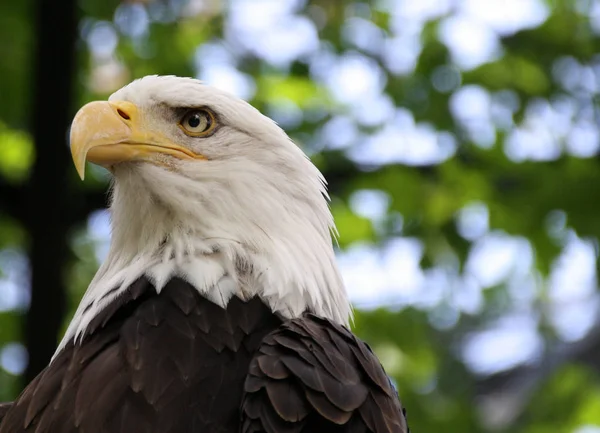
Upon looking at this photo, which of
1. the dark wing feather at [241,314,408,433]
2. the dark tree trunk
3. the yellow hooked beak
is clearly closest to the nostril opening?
the yellow hooked beak

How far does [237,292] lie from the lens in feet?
12.0

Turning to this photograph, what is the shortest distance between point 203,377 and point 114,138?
0.91 metres

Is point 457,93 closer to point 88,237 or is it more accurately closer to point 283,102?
point 283,102

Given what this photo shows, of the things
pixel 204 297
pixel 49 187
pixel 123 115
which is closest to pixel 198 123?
pixel 123 115

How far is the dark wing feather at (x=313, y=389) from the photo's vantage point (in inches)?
125

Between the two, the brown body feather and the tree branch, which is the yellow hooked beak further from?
the tree branch

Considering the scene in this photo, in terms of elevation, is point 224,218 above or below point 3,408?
above

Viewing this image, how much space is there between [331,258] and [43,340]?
92.0 inches

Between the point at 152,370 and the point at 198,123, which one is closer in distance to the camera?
the point at 152,370

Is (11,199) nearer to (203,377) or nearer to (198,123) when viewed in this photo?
(198,123)

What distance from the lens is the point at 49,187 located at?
5.86 metres

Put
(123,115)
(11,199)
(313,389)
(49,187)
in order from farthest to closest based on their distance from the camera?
(11,199)
(49,187)
(123,115)
(313,389)

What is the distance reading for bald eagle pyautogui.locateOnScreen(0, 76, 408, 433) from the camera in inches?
127

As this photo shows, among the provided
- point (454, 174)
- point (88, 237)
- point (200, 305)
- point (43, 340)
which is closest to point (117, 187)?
point (200, 305)
